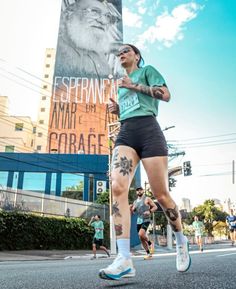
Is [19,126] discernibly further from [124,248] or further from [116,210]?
[124,248]

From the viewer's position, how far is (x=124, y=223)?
7.98 feet

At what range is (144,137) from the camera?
2.53 meters

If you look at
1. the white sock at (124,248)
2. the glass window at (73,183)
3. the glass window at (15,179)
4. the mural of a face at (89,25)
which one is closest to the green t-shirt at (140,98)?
the white sock at (124,248)

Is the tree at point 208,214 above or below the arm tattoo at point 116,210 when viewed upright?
above

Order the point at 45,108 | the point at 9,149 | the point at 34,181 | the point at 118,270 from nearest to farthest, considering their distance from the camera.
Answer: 1. the point at 118,270
2. the point at 34,181
3. the point at 9,149
4. the point at 45,108

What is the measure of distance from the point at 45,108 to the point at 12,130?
1129 inches

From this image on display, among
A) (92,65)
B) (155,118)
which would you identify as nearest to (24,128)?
(92,65)

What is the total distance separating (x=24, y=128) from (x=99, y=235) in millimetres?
46302

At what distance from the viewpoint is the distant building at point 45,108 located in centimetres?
7032

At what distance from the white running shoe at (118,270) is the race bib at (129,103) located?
3.86 ft

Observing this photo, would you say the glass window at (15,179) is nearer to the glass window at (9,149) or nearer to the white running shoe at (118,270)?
the glass window at (9,149)

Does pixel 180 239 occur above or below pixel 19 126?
below

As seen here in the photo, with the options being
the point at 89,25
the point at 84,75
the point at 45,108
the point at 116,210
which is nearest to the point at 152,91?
the point at 116,210

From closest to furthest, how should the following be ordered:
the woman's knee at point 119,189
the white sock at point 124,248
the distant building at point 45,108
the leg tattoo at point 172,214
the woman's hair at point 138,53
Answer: the white sock at point 124,248
the woman's knee at point 119,189
the leg tattoo at point 172,214
the woman's hair at point 138,53
the distant building at point 45,108
